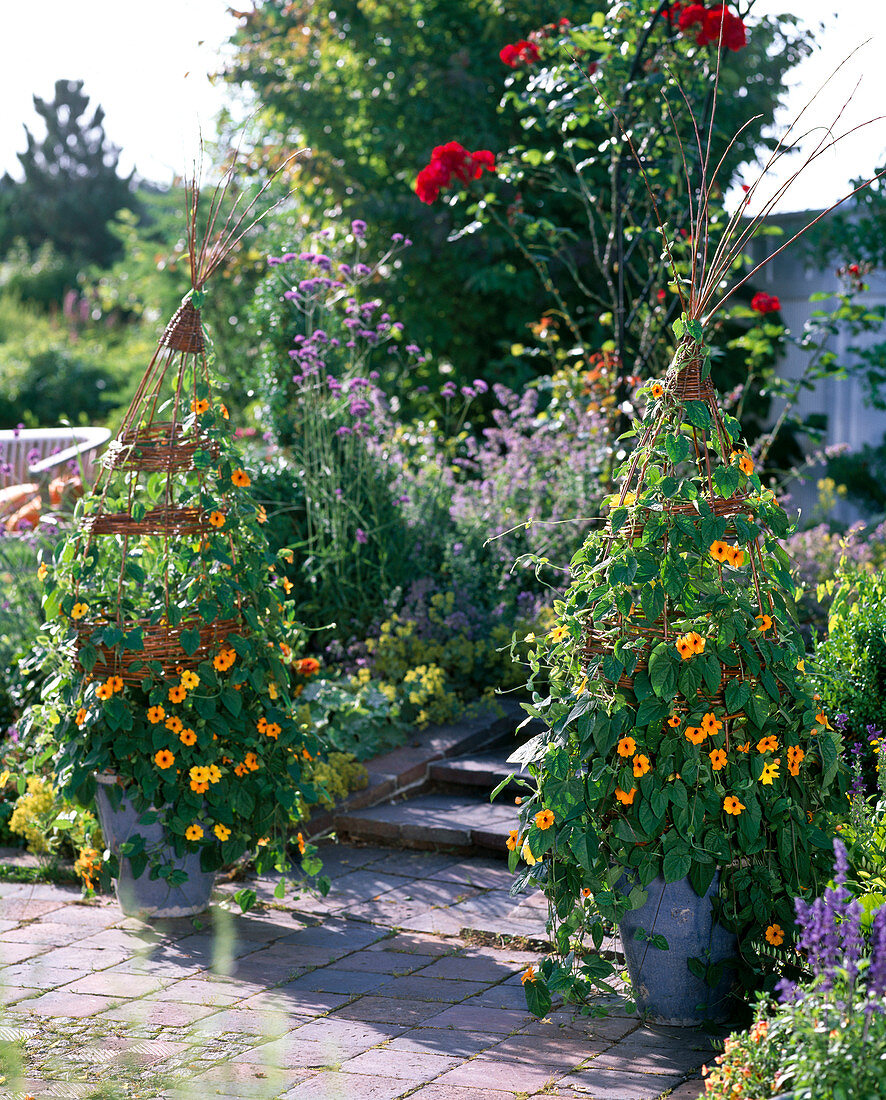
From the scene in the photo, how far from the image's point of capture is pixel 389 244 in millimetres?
7992

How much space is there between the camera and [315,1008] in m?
2.77

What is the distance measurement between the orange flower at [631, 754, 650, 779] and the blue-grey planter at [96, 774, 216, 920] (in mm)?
1436

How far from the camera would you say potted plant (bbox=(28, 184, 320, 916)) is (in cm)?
321

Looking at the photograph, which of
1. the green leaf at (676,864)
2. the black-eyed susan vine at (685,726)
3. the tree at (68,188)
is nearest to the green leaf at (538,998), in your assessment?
the black-eyed susan vine at (685,726)

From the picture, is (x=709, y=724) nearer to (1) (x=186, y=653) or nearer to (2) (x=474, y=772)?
(1) (x=186, y=653)

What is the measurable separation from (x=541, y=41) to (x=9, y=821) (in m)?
4.10

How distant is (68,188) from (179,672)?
81.1 ft

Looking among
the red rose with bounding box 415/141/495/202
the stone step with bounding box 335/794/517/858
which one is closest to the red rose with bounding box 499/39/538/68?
the red rose with bounding box 415/141/495/202

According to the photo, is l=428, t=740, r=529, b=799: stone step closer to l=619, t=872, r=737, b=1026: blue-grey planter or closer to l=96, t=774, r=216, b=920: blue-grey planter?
l=96, t=774, r=216, b=920: blue-grey planter

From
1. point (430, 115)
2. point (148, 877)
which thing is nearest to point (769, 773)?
point (148, 877)

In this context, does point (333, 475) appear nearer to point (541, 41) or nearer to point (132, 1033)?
point (541, 41)

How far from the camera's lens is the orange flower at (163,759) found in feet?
10.4

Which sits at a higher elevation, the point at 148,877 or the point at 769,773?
the point at 769,773

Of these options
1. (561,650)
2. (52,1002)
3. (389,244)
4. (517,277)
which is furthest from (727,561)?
(389,244)
